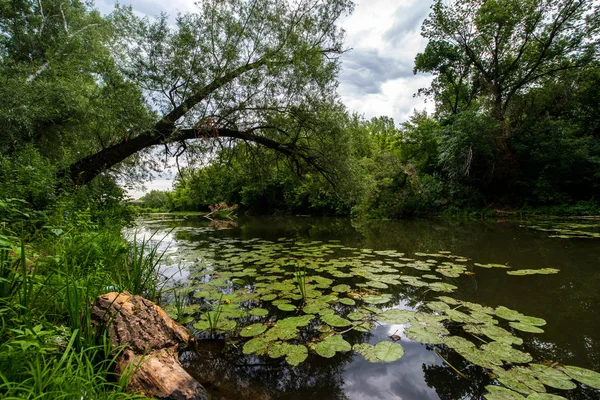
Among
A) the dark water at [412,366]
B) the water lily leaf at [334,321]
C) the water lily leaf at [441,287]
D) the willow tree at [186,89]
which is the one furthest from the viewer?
the willow tree at [186,89]

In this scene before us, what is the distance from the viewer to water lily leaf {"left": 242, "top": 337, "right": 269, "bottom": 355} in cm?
202

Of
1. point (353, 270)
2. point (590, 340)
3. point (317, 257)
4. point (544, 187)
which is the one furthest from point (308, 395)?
point (544, 187)

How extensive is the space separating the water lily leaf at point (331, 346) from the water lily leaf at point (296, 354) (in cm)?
11

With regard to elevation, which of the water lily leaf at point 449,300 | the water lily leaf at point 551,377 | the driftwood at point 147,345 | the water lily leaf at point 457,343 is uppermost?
the driftwood at point 147,345

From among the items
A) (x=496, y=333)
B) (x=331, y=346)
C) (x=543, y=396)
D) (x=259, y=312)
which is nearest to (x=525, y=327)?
(x=496, y=333)

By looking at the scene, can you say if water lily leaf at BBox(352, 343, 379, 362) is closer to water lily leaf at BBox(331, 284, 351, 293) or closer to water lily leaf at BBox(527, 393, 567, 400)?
water lily leaf at BBox(527, 393, 567, 400)

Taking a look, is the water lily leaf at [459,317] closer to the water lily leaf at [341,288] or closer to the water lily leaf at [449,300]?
the water lily leaf at [449,300]

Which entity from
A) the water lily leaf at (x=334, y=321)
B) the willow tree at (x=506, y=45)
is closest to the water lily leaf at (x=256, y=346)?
the water lily leaf at (x=334, y=321)

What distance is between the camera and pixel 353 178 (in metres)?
8.37

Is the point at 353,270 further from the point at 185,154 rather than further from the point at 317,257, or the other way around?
the point at 185,154

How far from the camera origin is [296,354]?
193 centimetres

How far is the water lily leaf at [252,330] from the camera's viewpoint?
2273 mm

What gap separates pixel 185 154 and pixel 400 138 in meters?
20.6

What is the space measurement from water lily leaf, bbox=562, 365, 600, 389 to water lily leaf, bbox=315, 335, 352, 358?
139 cm
